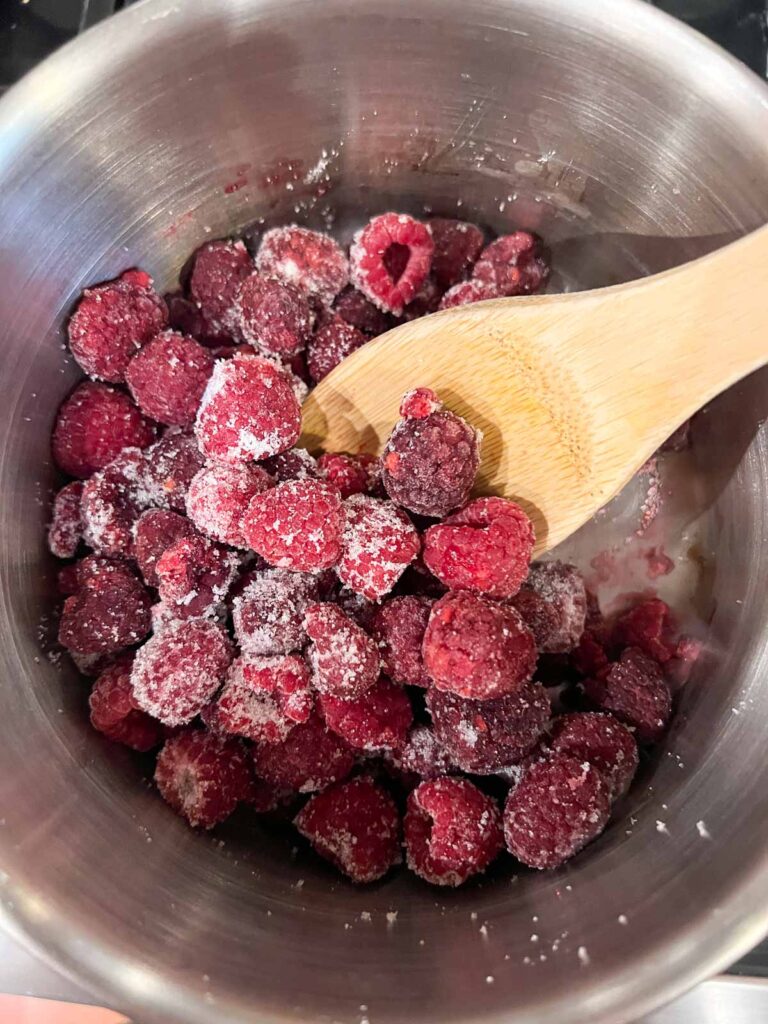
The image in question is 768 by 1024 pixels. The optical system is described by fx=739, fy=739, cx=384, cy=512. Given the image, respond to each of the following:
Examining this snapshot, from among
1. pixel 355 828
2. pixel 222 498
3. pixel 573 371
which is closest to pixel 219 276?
pixel 222 498

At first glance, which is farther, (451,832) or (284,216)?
(284,216)

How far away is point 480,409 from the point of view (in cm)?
136

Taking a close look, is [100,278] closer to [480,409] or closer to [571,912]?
[480,409]

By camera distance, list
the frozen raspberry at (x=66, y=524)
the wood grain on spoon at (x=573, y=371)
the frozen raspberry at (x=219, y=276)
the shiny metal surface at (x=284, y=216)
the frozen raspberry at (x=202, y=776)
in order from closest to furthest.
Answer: the shiny metal surface at (x=284, y=216)
the wood grain on spoon at (x=573, y=371)
the frozen raspberry at (x=202, y=776)
the frozen raspberry at (x=66, y=524)
the frozen raspberry at (x=219, y=276)

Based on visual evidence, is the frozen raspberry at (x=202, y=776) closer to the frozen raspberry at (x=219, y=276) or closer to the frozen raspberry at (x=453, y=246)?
the frozen raspberry at (x=219, y=276)

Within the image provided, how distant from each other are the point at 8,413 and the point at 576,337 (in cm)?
98

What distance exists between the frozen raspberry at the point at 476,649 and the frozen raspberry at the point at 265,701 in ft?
0.79

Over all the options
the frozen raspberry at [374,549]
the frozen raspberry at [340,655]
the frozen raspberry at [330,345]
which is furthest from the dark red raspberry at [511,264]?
the frozen raspberry at [340,655]

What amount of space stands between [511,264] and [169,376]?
0.76 m

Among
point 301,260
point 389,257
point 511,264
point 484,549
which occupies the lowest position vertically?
point 484,549

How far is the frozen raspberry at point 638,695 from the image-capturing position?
1363mm

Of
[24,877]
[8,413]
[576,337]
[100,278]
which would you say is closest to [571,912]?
[24,877]

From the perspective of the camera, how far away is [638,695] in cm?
137

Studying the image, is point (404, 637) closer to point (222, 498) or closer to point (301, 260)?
point (222, 498)
